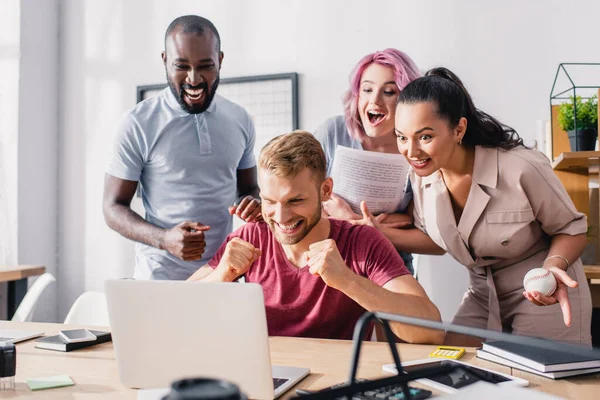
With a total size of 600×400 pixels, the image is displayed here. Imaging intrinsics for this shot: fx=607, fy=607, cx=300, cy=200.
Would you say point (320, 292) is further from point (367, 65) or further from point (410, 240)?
point (367, 65)

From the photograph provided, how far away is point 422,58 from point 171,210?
1677 mm

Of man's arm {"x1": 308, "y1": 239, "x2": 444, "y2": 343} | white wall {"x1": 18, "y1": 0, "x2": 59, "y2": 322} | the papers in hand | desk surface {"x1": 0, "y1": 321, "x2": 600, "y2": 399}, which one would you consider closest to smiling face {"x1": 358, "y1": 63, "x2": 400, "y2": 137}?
the papers in hand

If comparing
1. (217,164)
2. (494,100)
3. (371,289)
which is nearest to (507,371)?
(371,289)

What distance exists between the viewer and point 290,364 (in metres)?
1.22

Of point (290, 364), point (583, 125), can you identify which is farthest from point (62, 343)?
point (583, 125)

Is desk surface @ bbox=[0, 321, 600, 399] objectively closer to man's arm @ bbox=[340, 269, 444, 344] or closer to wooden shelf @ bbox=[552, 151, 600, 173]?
man's arm @ bbox=[340, 269, 444, 344]

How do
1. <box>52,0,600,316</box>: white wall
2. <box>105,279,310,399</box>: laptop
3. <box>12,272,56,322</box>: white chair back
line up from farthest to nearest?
<box>52,0,600,316</box>: white wall < <box>12,272,56,322</box>: white chair back < <box>105,279,310,399</box>: laptop

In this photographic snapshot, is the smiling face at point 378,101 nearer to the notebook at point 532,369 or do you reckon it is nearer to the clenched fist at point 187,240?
the clenched fist at point 187,240

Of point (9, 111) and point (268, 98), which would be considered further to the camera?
point (9, 111)

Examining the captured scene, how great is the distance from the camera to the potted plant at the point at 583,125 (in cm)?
252

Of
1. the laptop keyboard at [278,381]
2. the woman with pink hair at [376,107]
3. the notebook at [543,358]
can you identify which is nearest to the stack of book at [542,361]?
the notebook at [543,358]

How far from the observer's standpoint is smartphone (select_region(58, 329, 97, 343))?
140 cm

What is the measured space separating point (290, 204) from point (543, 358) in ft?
2.39

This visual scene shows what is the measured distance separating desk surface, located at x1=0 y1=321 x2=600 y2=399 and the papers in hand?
0.65 meters
